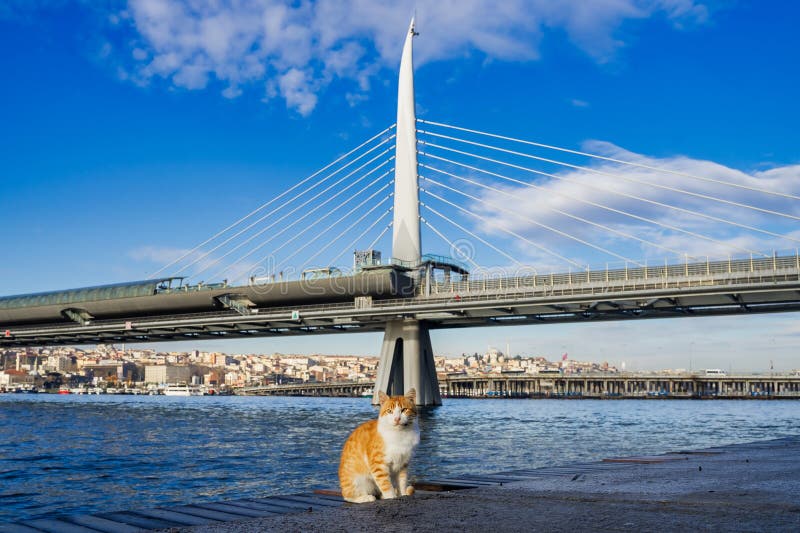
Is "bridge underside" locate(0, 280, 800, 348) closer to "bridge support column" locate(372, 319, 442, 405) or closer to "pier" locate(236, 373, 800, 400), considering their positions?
"bridge support column" locate(372, 319, 442, 405)

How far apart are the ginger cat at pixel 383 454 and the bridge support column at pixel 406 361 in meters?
50.2

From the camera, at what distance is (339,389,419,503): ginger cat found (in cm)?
779

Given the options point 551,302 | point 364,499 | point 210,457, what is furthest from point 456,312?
point 364,499

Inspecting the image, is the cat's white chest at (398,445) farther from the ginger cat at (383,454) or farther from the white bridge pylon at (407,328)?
the white bridge pylon at (407,328)

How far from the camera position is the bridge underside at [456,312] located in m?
47.1

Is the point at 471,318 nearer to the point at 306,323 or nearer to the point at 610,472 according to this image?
the point at 306,323

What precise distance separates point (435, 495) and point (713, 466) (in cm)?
614

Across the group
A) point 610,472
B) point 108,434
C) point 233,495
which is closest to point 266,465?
point 233,495

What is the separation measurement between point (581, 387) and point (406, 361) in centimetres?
13690

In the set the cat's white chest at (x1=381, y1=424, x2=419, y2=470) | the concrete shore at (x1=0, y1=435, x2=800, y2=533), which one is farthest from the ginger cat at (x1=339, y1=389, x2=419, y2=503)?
the concrete shore at (x1=0, y1=435, x2=800, y2=533)

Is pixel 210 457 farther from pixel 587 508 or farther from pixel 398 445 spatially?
pixel 587 508

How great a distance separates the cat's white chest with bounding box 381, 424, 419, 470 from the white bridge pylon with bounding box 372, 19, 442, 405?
5063cm

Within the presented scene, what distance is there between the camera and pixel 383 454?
7871 mm

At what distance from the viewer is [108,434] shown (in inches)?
1409
